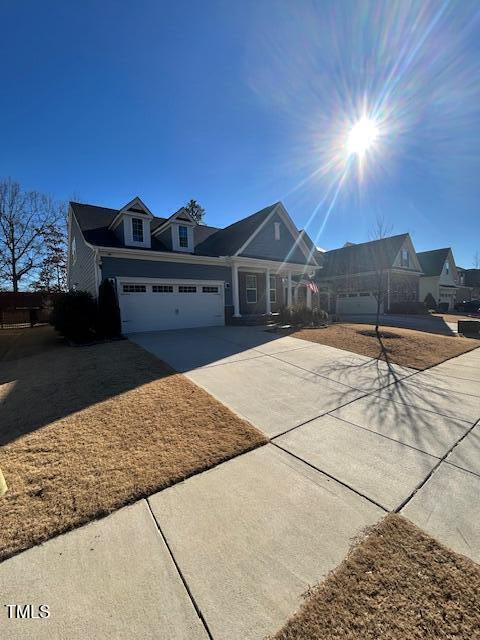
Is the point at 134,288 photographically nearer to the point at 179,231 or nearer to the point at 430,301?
the point at 179,231

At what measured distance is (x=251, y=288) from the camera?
56.5 feet

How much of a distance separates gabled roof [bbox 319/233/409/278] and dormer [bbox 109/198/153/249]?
18.8 metres

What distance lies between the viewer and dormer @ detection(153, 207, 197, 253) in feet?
45.0

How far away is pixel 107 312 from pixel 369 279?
74.2ft

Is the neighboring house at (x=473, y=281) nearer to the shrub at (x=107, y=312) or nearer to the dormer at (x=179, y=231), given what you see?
the dormer at (x=179, y=231)

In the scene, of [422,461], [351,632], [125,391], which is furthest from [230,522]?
[125,391]

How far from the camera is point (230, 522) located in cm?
232

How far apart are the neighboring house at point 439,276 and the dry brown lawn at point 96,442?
109 ft

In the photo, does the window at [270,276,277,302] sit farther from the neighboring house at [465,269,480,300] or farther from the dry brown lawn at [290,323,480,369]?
the neighboring house at [465,269,480,300]

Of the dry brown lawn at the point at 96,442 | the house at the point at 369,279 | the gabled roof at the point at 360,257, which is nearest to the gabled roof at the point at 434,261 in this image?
the house at the point at 369,279

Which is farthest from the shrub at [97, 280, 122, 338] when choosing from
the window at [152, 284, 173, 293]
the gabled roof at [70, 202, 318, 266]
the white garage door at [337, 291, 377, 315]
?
the white garage door at [337, 291, 377, 315]

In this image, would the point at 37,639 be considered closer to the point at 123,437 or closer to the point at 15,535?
the point at 15,535

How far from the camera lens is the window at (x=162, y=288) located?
41.8 feet

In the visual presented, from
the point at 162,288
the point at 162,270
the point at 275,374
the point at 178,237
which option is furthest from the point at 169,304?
the point at 275,374
